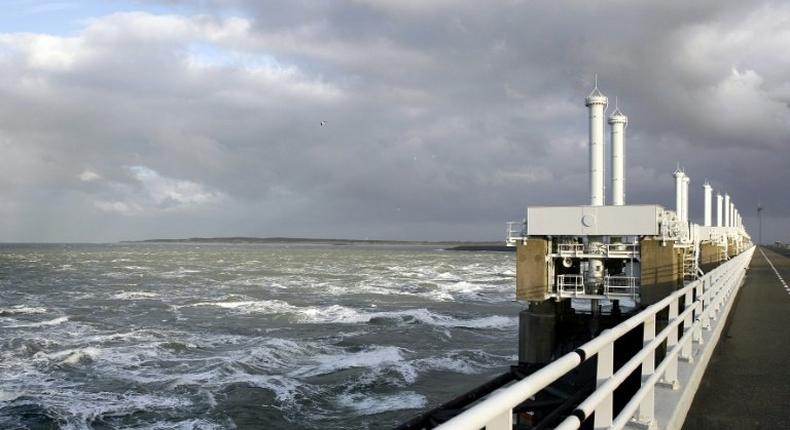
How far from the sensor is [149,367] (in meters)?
22.1

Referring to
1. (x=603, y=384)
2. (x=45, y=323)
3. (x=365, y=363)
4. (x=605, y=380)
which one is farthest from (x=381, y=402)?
(x=45, y=323)

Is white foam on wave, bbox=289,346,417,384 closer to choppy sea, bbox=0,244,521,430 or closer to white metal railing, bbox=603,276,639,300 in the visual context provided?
choppy sea, bbox=0,244,521,430

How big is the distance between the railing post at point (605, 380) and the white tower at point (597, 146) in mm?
23899

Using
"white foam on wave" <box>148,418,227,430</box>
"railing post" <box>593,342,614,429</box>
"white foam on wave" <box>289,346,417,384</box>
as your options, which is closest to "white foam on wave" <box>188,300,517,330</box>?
"white foam on wave" <box>289,346,417,384</box>

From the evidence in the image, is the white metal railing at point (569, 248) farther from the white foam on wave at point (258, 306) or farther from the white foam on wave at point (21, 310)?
the white foam on wave at point (21, 310)

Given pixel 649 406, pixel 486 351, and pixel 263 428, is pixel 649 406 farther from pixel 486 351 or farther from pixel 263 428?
pixel 486 351

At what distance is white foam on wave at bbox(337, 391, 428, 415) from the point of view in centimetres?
1767

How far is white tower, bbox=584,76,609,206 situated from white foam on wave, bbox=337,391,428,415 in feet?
42.4

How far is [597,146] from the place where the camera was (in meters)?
26.8

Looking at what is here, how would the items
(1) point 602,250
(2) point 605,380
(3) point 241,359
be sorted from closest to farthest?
(2) point 605,380 → (1) point 602,250 → (3) point 241,359

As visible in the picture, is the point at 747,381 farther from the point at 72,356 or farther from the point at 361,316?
the point at 361,316

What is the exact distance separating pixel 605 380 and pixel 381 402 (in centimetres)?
1502

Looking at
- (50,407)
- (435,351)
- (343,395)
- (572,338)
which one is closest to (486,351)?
(435,351)

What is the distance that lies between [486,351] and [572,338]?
5803 mm
